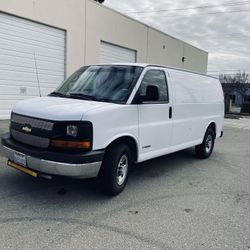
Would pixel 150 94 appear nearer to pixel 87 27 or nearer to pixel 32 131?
pixel 32 131

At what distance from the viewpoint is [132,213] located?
14.3 feet

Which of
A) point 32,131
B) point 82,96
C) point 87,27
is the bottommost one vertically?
point 32,131

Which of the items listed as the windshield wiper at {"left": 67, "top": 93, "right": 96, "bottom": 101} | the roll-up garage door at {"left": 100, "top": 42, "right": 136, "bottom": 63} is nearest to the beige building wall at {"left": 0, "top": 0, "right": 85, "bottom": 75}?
the roll-up garage door at {"left": 100, "top": 42, "right": 136, "bottom": 63}

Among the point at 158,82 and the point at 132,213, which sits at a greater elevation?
the point at 158,82

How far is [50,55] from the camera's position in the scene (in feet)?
43.8

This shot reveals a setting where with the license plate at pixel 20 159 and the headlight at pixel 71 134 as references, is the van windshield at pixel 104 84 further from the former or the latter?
the license plate at pixel 20 159

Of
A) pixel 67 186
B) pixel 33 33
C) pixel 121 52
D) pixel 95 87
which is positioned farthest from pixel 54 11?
pixel 67 186

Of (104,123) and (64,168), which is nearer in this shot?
(64,168)

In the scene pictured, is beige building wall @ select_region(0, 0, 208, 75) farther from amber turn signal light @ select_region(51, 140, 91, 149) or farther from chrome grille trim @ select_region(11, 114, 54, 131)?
amber turn signal light @ select_region(51, 140, 91, 149)

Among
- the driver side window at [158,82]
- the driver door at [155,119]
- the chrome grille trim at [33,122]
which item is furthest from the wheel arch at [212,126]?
the chrome grille trim at [33,122]

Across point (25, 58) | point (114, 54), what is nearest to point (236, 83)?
point (114, 54)

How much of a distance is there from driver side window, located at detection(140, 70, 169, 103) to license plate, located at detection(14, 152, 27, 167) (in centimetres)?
216

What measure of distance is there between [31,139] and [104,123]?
1.06 metres

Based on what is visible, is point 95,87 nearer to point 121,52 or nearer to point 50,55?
point 50,55
